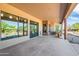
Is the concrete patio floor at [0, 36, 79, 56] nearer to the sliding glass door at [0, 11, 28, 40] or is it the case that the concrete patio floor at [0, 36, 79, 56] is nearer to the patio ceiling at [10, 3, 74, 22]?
the sliding glass door at [0, 11, 28, 40]

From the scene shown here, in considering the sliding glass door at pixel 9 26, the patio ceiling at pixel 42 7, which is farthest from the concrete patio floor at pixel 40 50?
the patio ceiling at pixel 42 7

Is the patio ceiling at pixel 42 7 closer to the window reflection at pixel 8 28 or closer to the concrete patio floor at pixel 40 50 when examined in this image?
the window reflection at pixel 8 28

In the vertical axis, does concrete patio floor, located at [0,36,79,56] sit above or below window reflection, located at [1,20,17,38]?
below

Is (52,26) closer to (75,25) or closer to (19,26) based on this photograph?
(75,25)

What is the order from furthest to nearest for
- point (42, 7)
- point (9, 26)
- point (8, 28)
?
1. point (42, 7)
2. point (9, 26)
3. point (8, 28)

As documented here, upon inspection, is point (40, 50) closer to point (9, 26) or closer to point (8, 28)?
point (8, 28)

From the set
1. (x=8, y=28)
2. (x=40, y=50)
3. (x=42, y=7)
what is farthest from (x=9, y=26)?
(x=40, y=50)

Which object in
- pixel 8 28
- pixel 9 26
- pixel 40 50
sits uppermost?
pixel 9 26

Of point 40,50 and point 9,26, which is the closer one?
point 40,50

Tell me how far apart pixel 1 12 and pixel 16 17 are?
2498 mm

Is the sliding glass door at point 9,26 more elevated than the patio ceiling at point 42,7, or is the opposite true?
the patio ceiling at point 42,7

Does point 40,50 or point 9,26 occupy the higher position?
point 9,26

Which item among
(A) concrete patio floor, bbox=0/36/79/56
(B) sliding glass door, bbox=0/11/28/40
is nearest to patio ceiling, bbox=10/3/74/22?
(B) sliding glass door, bbox=0/11/28/40

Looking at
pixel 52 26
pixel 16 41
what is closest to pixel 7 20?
pixel 16 41
